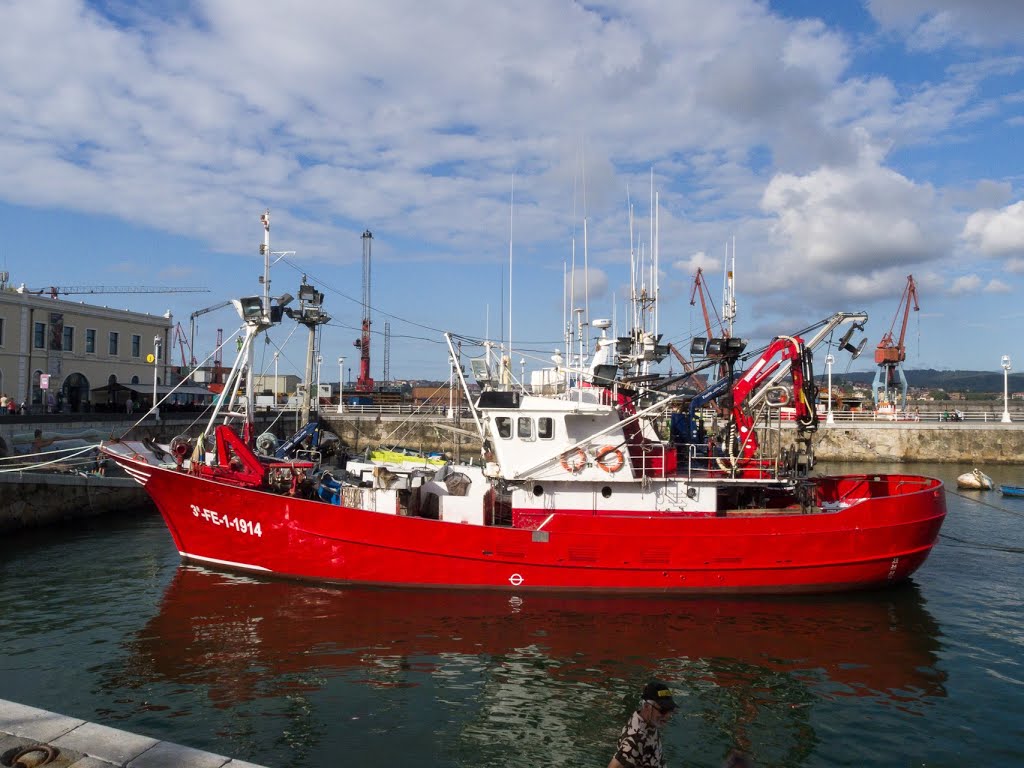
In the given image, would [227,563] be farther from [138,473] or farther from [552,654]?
[552,654]

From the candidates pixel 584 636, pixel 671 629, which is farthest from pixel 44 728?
pixel 671 629

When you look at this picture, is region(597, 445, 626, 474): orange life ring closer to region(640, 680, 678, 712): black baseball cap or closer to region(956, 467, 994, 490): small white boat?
region(640, 680, 678, 712): black baseball cap

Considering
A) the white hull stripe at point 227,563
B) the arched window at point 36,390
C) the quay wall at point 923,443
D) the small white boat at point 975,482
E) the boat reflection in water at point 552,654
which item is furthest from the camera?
the quay wall at point 923,443

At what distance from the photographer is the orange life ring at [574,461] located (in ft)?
51.2

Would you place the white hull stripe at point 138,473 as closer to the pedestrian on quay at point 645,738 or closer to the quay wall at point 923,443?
the pedestrian on quay at point 645,738

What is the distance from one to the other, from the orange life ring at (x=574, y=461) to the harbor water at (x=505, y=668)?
2767 mm

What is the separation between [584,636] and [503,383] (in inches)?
261

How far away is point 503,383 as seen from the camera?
17484mm

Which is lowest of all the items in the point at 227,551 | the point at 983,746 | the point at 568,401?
the point at 983,746

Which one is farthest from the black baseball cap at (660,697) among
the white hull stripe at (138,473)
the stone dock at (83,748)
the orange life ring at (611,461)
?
the white hull stripe at (138,473)

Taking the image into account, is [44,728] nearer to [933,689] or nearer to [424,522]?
[424,522]

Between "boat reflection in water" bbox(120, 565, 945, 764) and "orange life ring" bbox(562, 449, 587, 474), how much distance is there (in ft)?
8.96

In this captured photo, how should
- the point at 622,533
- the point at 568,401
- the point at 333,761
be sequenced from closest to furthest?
the point at 333,761, the point at 622,533, the point at 568,401

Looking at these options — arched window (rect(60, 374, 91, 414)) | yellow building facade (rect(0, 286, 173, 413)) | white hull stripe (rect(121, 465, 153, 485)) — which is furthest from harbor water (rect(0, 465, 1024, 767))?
arched window (rect(60, 374, 91, 414))
